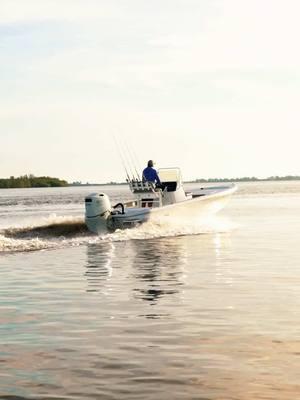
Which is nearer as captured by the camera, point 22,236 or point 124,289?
point 124,289

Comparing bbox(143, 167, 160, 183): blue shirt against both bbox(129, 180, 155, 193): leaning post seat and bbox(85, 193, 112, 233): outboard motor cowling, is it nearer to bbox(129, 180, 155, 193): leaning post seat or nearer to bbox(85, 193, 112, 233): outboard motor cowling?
bbox(129, 180, 155, 193): leaning post seat

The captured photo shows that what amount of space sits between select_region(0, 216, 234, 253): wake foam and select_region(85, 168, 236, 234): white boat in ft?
1.07

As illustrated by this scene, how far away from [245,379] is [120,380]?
125 centimetres

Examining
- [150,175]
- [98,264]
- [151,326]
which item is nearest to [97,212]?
[150,175]

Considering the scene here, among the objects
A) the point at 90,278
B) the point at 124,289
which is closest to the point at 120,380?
the point at 124,289

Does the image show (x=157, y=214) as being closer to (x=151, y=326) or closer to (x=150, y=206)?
(x=150, y=206)

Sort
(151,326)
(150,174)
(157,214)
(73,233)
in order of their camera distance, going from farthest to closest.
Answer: (150,174), (73,233), (157,214), (151,326)

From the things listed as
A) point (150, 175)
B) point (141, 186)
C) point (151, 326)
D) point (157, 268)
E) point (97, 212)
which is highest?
point (150, 175)

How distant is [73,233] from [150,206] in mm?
3130

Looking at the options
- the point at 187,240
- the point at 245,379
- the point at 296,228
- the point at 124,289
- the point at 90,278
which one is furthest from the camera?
the point at 296,228

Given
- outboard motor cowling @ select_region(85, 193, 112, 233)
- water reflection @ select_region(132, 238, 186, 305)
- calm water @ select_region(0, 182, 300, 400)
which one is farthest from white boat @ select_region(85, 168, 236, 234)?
calm water @ select_region(0, 182, 300, 400)

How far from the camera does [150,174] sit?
28.6m

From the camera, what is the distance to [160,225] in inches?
1112

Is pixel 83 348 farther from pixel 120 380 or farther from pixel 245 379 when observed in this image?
pixel 245 379
